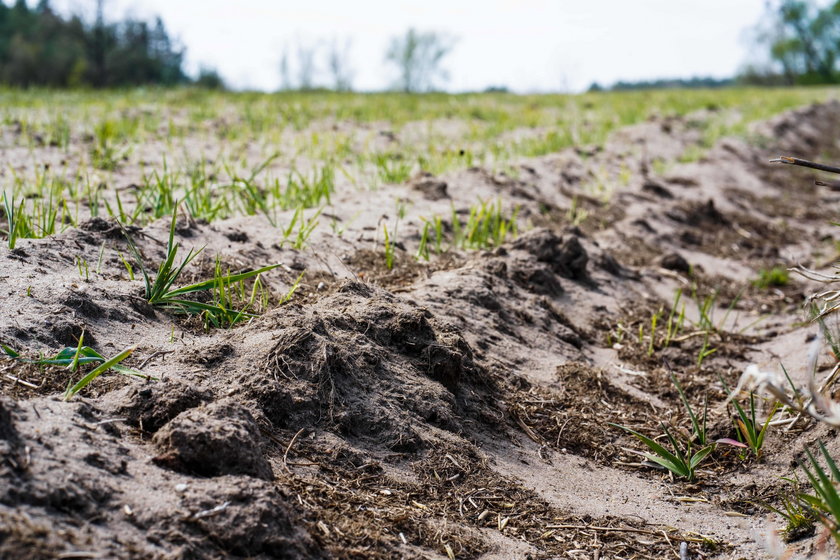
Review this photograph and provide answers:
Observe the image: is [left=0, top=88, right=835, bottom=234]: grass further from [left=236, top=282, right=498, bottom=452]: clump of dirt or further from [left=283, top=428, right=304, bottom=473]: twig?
[left=283, top=428, right=304, bottom=473]: twig

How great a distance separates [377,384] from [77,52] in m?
37.5

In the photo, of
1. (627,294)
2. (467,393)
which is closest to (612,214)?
(627,294)

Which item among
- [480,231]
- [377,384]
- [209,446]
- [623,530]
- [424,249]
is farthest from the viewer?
[480,231]

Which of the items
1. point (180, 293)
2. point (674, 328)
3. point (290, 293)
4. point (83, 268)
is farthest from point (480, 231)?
point (83, 268)

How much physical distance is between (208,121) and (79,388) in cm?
699

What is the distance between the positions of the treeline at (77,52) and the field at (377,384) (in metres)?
29.3

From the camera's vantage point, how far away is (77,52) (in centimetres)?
3412

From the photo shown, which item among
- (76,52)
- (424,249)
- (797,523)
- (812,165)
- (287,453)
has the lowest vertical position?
(797,523)

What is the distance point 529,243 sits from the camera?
159 inches

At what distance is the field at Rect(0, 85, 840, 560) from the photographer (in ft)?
5.45

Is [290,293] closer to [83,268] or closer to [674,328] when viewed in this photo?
[83,268]

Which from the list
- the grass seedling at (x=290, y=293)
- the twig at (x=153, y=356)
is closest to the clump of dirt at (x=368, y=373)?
the grass seedling at (x=290, y=293)

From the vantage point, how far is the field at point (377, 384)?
65.4 inches

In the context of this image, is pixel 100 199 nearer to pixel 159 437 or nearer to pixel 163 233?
pixel 163 233
